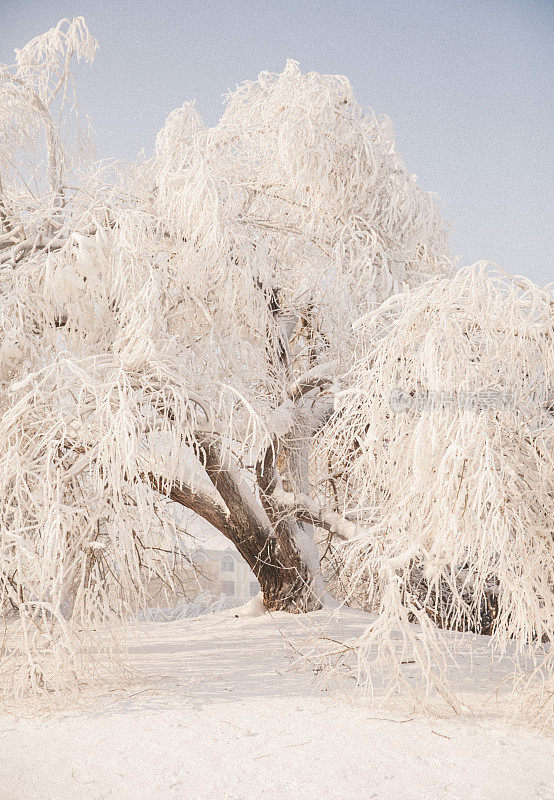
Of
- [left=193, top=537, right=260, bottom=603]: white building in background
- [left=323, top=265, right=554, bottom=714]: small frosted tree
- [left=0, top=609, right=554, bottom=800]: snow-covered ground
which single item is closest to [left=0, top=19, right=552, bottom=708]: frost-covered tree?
[left=323, top=265, right=554, bottom=714]: small frosted tree

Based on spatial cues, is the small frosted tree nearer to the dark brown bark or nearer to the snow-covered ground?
the snow-covered ground

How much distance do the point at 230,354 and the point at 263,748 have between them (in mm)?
2244

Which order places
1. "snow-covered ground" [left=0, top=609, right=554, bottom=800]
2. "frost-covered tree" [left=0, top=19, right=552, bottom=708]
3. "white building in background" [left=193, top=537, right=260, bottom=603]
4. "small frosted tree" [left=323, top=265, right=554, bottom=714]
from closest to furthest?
1. "snow-covered ground" [left=0, top=609, right=554, bottom=800]
2. "small frosted tree" [left=323, top=265, right=554, bottom=714]
3. "frost-covered tree" [left=0, top=19, right=552, bottom=708]
4. "white building in background" [left=193, top=537, right=260, bottom=603]

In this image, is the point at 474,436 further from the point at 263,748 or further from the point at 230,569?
the point at 230,569

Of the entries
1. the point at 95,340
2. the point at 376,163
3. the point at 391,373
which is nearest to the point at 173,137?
the point at 376,163

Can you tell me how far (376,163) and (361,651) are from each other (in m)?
3.49

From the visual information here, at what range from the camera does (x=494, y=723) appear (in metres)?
3.01

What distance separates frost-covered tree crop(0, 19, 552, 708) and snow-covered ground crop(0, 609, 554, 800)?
1.32 feet

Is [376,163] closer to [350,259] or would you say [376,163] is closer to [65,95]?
[350,259]

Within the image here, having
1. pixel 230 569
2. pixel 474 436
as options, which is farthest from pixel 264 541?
pixel 230 569

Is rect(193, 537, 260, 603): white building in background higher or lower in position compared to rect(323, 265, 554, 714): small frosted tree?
lower

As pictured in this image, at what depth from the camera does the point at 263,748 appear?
270 cm

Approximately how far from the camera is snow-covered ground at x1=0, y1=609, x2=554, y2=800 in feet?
7.71

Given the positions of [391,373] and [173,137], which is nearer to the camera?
[391,373]
